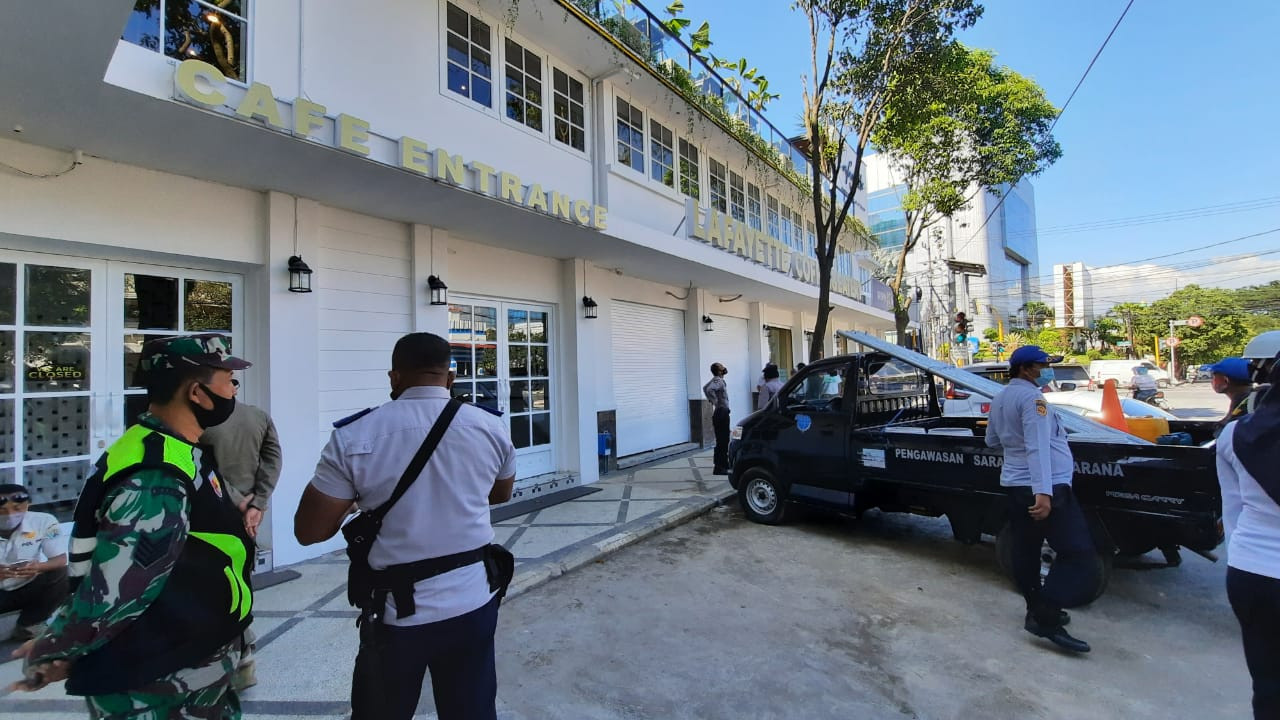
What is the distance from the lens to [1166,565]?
4516 millimetres

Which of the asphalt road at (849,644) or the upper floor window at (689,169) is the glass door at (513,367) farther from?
the upper floor window at (689,169)

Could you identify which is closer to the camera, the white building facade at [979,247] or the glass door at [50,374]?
the glass door at [50,374]

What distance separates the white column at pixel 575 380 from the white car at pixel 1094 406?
645cm

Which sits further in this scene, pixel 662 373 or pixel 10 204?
pixel 662 373

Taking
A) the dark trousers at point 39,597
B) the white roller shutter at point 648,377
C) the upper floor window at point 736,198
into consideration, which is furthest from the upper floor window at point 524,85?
the dark trousers at point 39,597

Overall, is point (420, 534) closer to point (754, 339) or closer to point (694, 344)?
point (694, 344)

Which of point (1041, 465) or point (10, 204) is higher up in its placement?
point (10, 204)

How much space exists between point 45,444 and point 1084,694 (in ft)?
23.2

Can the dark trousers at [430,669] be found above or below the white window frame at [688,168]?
below

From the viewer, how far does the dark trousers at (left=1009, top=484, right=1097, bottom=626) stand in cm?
346

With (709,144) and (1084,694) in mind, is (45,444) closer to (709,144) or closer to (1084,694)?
(1084,694)

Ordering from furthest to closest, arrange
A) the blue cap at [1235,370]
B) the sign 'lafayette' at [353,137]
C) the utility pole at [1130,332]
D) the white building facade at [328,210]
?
1. the utility pole at [1130,332]
2. the blue cap at [1235,370]
3. the white building facade at [328,210]
4. the sign 'lafayette' at [353,137]

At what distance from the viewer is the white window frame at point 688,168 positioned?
32.3 ft

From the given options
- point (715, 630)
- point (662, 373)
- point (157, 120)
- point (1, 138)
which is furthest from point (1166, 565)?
point (1, 138)
